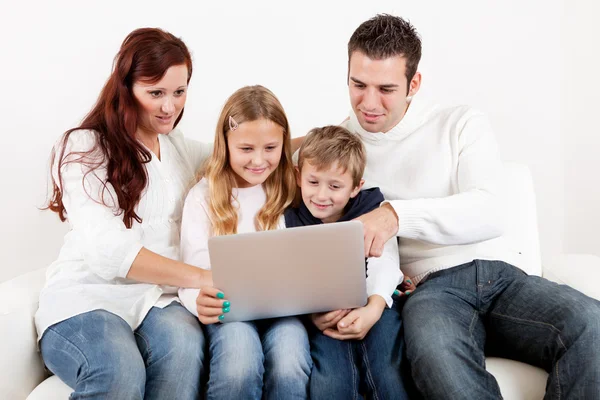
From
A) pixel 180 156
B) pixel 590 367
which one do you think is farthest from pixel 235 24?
pixel 590 367

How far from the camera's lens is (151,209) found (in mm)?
2279

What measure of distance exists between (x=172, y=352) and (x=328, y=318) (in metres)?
0.43

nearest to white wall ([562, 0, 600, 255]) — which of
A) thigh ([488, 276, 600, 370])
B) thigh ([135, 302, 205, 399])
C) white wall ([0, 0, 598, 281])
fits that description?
white wall ([0, 0, 598, 281])

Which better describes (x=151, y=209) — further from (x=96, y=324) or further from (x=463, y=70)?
(x=463, y=70)

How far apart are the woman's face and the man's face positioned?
525 millimetres

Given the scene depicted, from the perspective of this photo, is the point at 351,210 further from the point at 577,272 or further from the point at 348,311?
the point at 577,272

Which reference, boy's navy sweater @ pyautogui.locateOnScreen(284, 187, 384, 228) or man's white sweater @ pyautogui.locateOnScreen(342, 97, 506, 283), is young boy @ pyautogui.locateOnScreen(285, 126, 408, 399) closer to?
boy's navy sweater @ pyautogui.locateOnScreen(284, 187, 384, 228)

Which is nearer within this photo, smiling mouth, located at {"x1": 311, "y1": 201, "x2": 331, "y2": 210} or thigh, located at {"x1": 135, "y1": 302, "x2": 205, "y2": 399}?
thigh, located at {"x1": 135, "y1": 302, "x2": 205, "y2": 399}

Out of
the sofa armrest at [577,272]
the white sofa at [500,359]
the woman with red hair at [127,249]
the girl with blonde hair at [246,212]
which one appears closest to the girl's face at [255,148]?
the girl with blonde hair at [246,212]

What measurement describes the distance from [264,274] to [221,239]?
149 millimetres

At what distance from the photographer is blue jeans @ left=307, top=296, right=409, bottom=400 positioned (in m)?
1.96

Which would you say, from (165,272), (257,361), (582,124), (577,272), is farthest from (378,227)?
(582,124)

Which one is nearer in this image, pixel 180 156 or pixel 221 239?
pixel 221 239

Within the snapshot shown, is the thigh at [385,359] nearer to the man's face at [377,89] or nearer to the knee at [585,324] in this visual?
the knee at [585,324]
